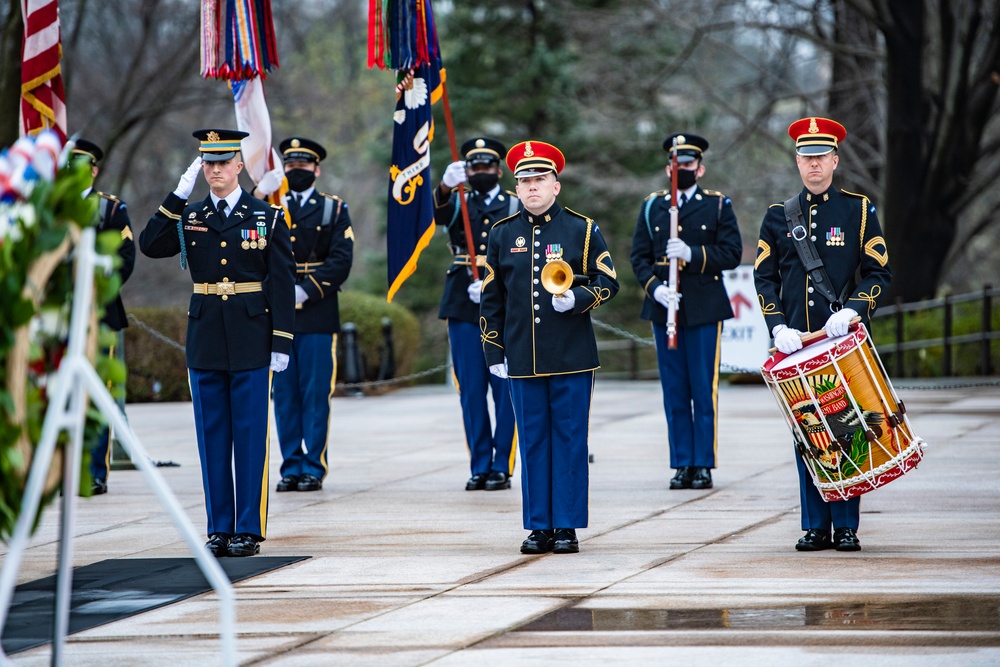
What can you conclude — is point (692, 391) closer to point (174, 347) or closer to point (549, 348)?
point (549, 348)

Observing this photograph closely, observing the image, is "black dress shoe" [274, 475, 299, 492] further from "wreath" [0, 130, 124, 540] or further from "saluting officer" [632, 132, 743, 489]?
"wreath" [0, 130, 124, 540]

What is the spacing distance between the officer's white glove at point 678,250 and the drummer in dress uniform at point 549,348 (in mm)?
2239

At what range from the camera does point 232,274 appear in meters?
7.64

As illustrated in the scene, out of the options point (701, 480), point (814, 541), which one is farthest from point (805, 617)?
point (701, 480)

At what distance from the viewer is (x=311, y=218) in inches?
407

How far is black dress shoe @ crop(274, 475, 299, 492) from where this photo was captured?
33.8 feet

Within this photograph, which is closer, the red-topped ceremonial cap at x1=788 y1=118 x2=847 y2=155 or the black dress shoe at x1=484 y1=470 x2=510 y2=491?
the red-topped ceremonial cap at x1=788 y1=118 x2=847 y2=155

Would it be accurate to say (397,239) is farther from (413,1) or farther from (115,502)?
(115,502)

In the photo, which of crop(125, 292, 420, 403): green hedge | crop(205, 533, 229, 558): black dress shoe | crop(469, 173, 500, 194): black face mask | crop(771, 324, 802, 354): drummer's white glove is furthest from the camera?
crop(125, 292, 420, 403): green hedge

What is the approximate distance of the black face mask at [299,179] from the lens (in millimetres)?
10391

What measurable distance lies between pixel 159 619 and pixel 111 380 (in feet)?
5.29

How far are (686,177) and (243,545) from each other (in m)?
4.29

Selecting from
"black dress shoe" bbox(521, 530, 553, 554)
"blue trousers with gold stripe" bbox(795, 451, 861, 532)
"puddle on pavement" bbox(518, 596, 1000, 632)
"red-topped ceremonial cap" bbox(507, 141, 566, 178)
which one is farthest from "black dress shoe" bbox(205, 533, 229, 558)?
"blue trousers with gold stripe" bbox(795, 451, 861, 532)

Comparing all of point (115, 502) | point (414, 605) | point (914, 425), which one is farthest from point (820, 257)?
point (914, 425)
